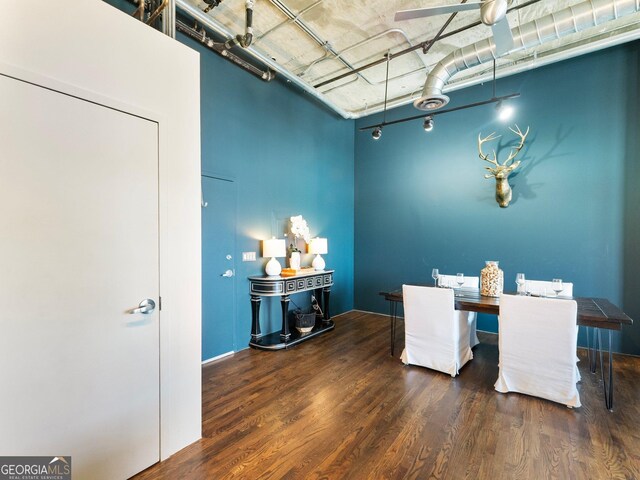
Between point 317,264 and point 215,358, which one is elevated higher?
point 317,264

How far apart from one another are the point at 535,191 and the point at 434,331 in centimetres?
279

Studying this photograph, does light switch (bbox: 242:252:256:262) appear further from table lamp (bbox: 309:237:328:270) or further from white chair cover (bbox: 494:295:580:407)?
white chair cover (bbox: 494:295:580:407)

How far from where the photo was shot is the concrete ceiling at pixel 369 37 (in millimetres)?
3172

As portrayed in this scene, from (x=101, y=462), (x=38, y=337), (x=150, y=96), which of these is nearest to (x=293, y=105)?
(x=150, y=96)

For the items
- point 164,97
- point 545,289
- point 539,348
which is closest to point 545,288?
point 545,289

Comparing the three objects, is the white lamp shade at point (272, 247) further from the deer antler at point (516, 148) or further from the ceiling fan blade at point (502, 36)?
the deer antler at point (516, 148)

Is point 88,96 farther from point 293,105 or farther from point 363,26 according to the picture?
point 293,105

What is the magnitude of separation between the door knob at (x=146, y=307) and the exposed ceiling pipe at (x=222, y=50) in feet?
9.28

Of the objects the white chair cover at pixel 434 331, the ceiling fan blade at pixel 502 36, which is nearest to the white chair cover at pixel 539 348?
the white chair cover at pixel 434 331

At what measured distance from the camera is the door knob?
1753 mm

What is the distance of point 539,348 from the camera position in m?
2.57

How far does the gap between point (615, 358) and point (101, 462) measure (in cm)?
524

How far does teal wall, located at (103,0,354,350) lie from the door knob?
203cm

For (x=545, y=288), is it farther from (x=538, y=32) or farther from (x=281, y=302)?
(x=281, y=302)
